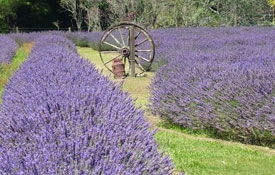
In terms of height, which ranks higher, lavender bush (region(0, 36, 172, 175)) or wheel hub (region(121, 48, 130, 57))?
lavender bush (region(0, 36, 172, 175))

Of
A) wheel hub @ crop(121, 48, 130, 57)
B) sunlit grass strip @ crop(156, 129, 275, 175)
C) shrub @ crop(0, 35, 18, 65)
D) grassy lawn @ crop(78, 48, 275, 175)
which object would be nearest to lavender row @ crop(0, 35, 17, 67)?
shrub @ crop(0, 35, 18, 65)

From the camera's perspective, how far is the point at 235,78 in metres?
7.22

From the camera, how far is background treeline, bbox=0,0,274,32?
34875mm

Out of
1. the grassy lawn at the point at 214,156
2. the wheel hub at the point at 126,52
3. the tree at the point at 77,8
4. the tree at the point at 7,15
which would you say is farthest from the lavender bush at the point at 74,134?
the tree at the point at 7,15

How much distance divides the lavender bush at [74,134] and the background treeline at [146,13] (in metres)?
28.1

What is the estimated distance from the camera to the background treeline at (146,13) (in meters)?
34.9

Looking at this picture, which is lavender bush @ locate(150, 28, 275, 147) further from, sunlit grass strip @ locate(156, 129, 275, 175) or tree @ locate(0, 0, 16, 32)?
tree @ locate(0, 0, 16, 32)

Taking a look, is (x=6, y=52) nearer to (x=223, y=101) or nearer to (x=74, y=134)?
(x=223, y=101)

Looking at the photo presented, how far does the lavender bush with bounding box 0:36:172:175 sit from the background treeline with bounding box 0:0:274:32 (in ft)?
92.3

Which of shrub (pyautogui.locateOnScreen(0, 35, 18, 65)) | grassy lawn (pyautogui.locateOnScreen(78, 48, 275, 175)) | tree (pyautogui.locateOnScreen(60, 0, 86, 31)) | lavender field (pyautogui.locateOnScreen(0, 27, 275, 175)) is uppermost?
tree (pyautogui.locateOnScreen(60, 0, 86, 31))

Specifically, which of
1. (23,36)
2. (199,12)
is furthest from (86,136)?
(199,12)

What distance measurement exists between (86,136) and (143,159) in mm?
458

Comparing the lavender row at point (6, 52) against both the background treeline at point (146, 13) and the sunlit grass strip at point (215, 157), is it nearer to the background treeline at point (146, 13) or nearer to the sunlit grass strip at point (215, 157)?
the sunlit grass strip at point (215, 157)

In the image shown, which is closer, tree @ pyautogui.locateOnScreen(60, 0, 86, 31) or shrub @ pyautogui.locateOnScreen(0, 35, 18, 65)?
shrub @ pyautogui.locateOnScreen(0, 35, 18, 65)
